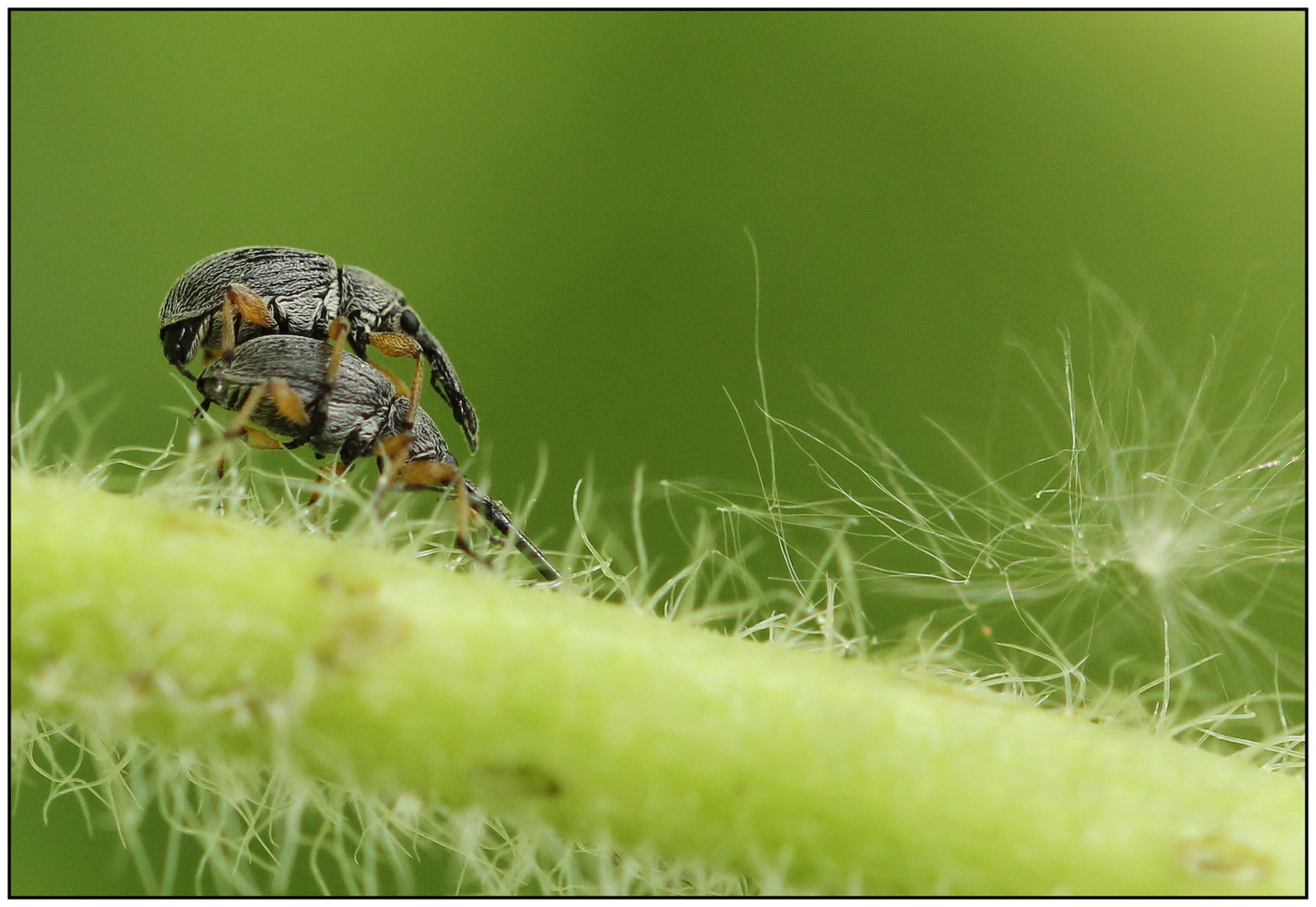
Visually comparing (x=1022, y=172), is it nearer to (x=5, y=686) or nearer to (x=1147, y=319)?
(x=1147, y=319)

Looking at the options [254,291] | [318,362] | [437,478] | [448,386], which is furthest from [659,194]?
[437,478]

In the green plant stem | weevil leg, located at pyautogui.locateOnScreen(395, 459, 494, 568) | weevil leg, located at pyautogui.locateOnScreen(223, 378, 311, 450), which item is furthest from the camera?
weevil leg, located at pyautogui.locateOnScreen(223, 378, 311, 450)

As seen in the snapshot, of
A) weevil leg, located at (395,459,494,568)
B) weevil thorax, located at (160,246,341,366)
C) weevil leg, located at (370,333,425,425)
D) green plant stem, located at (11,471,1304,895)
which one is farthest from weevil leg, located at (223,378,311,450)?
green plant stem, located at (11,471,1304,895)

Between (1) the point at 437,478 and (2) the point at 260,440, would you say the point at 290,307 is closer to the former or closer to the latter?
(2) the point at 260,440

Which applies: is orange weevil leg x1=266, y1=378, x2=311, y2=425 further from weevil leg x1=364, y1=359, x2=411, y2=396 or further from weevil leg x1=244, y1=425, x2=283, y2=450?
weevil leg x1=364, y1=359, x2=411, y2=396

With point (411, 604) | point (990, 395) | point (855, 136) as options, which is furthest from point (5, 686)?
point (855, 136)
